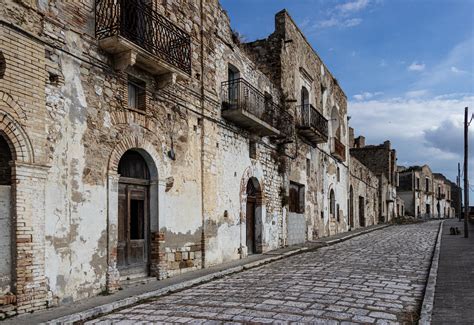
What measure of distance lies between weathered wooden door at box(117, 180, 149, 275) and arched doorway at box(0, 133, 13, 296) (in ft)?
9.22

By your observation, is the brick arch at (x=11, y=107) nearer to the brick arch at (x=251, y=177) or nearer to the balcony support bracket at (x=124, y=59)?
the balcony support bracket at (x=124, y=59)

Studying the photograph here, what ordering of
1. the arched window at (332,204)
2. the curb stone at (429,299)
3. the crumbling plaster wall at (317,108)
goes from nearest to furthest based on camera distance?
the curb stone at (429,299), the crumbling plaster wall at (317,108), the arched window at (332,204)

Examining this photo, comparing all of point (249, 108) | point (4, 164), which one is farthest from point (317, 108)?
point (4, 164)

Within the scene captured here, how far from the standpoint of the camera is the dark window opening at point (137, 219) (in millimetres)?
9867

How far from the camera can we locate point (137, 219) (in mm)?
10000

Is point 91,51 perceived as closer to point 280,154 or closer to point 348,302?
point 348,302

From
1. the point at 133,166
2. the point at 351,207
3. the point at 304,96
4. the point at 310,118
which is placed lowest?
the point at 351,207

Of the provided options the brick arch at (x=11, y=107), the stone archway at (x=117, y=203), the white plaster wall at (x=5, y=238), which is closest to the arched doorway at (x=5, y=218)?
the white plaster wall at (x=5, y=238)

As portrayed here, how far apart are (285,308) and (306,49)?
16.5 m

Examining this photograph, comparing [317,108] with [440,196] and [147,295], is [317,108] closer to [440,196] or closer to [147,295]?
[147,295]

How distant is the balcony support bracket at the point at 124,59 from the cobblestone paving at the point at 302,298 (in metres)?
4.50

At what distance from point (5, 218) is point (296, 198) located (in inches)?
571

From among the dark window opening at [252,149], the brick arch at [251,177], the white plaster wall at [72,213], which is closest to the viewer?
the white plaster wall at [72,213]

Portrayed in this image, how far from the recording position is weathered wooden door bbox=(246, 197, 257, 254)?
1537 centimetres
